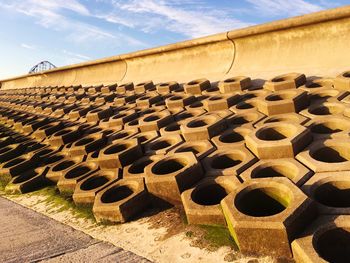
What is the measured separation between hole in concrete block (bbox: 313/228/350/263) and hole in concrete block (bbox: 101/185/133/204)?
215cm

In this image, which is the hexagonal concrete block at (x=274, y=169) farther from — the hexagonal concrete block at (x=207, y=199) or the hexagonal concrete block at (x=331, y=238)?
the hexagonal concrete block at (x=331, y=238)

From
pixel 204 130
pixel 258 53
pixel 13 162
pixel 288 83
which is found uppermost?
pixel 258 53

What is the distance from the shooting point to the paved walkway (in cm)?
289

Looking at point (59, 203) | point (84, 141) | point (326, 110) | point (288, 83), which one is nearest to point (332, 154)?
point (326, 110)

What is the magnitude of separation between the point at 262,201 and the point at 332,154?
1.20m

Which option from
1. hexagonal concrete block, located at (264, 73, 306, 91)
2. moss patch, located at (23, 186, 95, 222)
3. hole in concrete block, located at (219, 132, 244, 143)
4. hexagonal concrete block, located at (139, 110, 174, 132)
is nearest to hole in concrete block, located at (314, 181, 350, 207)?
hole in concrete block, located at (219, 132, 244, 143)

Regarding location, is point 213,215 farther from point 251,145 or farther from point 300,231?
point 251,145

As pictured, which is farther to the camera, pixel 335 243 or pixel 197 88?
pixel 197 88

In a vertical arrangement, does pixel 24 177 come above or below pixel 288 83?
below

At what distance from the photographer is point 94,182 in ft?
14.5

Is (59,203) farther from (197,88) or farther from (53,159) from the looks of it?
(197,88)

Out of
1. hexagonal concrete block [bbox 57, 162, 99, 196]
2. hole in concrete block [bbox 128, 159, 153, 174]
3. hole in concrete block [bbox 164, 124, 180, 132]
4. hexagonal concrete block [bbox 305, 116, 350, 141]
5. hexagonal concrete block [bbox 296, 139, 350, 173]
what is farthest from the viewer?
hole in concrete block [bbox 164, 124, 180, 132]

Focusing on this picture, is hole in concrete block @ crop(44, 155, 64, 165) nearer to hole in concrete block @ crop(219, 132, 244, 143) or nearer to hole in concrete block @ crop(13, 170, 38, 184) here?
hole in concrete block @ crop(13, 170, 38, 184)

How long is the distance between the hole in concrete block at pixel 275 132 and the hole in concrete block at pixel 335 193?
119 cm
